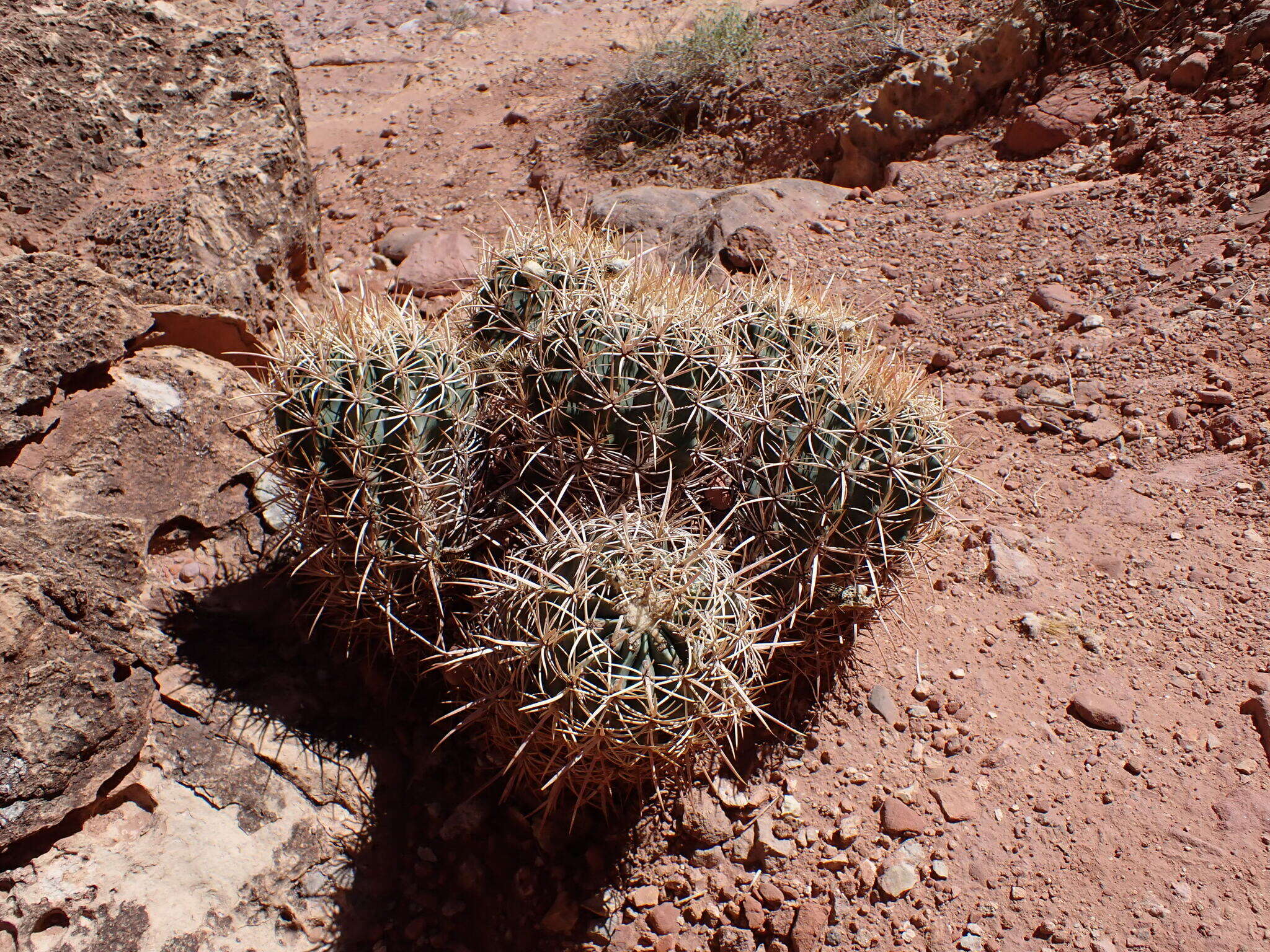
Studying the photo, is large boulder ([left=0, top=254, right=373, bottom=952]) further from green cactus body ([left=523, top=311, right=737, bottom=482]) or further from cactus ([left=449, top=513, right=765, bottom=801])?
green cactus body ([left=523, top=311, right=737, bottom=482])

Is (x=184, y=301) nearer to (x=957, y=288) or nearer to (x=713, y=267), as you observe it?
(x=713, y=267)

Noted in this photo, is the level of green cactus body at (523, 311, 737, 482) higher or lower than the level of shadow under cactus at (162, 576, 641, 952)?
higher

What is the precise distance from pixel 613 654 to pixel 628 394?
2.49ft

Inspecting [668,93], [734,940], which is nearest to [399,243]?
[668,93]

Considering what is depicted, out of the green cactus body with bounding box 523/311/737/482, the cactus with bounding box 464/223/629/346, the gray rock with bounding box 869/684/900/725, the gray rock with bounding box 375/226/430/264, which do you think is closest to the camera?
→ the green cactus body with bounding box 523/311/737/482

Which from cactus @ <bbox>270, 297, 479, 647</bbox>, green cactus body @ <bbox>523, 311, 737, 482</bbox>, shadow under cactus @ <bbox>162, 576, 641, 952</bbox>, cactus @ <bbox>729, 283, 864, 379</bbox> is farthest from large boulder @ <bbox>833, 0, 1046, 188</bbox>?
shadow under cactus @ <bbox>162, 576, 641, 952</bbox>

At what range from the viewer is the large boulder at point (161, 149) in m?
3.67

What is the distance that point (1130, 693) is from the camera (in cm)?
280

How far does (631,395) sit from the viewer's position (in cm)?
245

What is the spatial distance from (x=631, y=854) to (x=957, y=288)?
3.22m

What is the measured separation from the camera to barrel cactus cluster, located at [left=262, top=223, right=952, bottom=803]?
2.36 meters

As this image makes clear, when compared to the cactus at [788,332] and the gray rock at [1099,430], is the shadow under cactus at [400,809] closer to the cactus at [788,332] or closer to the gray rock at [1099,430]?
the cactus at [788,332]

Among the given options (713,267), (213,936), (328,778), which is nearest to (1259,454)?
(713,267)

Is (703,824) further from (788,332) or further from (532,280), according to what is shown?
(532,280)
